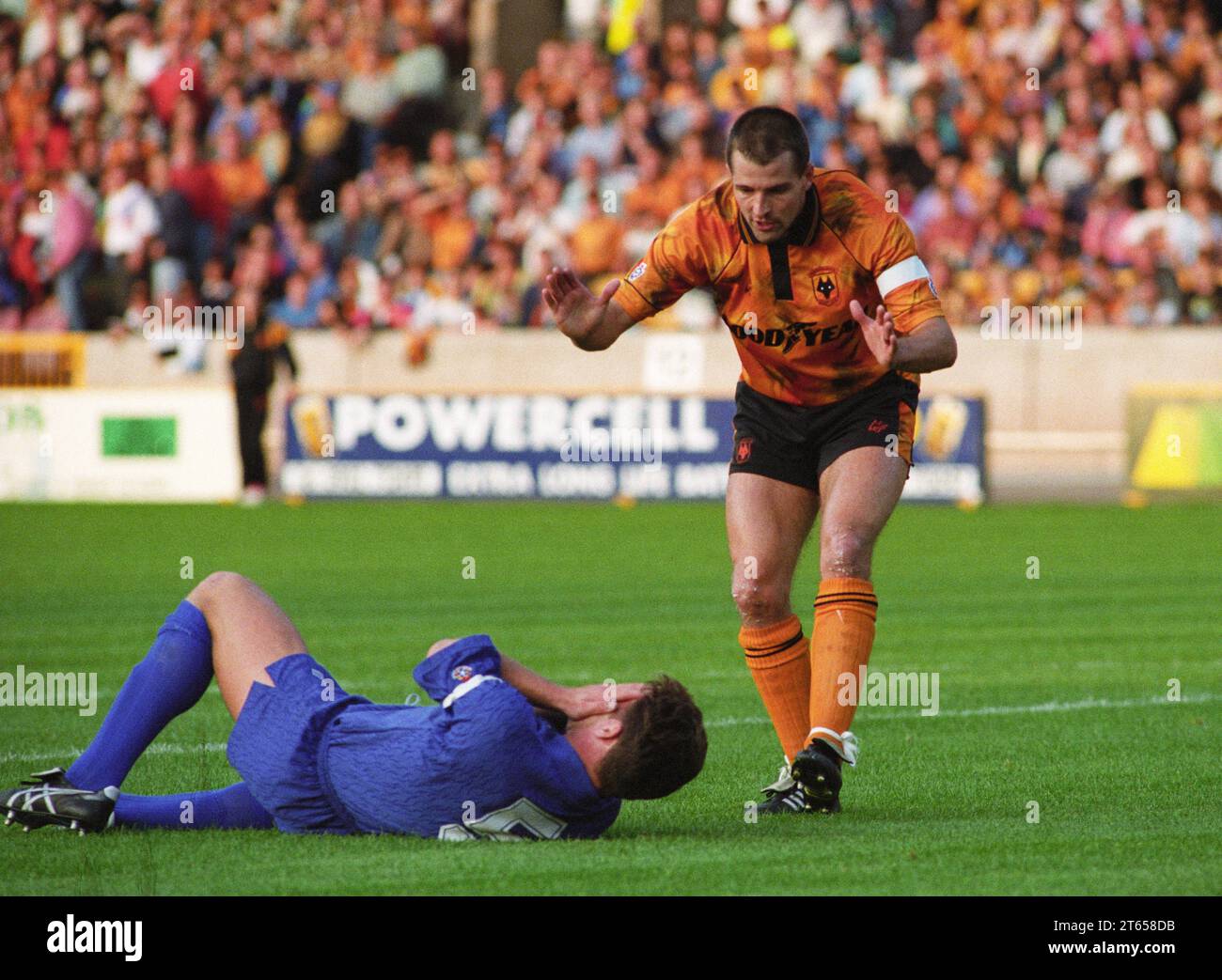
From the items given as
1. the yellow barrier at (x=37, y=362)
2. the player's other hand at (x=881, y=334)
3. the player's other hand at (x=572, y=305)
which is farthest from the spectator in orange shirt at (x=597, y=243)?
the player's other hand at (x=881, y=334)

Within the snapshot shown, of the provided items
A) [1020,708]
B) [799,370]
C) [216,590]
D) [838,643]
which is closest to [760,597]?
[838,643]

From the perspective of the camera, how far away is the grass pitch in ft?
20.5

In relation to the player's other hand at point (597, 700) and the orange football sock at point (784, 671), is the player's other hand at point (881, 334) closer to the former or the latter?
the orange football sock at point (784, 671)

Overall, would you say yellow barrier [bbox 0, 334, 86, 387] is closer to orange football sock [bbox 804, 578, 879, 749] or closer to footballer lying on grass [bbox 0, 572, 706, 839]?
orange football sock [bbox 804, 578, 879, 749]

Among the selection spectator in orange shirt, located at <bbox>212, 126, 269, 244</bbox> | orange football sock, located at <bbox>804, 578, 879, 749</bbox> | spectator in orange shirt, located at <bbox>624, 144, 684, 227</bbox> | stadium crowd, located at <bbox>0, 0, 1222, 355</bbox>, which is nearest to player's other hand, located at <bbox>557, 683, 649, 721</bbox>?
orange football sock, located at <bbox>804, 578, 879, 749</bbox>

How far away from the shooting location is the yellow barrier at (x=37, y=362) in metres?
25.1

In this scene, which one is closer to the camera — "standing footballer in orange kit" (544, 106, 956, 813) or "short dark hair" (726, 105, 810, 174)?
"short dark hair" (726, 105, 810, 174)

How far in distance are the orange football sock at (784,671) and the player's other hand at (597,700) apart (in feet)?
4.92

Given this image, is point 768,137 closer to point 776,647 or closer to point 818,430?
point 818,430

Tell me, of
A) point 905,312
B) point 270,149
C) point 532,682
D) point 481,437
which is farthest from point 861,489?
point 270,149

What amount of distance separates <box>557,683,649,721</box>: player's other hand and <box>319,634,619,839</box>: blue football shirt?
79mm
